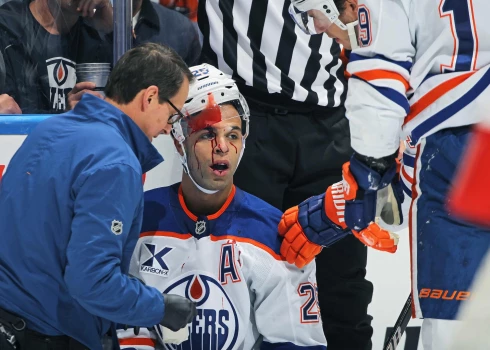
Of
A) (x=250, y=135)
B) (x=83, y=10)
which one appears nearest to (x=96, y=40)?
(x=83, y=10)

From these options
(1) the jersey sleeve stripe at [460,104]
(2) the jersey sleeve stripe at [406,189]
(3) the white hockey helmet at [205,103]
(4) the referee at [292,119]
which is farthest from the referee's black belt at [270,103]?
(1) the jersey sleeve stripe at [460,104]

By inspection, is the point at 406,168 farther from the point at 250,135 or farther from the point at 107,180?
the point at 107,180

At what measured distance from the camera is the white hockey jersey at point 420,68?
2.22m

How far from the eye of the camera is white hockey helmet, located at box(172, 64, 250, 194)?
2842 millimetres

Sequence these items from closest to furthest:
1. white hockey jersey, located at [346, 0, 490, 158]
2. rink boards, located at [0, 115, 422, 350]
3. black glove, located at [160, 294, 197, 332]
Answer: white hockey jersey, located at [346, 0, 490, 158]
black glove, located at [160, 294, 197, 332]
rink boards, located at [0, 115, 422, 350]

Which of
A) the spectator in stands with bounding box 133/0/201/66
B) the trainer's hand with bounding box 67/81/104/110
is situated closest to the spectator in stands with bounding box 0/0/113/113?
the trainer's hand with bounding box 67/81/104/110

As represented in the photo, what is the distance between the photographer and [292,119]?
10.1 feet

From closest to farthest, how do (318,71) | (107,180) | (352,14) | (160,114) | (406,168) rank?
1. (107,180)
2. (160,114)
3. (406,168)
4. (352,14)
5. (318,71)

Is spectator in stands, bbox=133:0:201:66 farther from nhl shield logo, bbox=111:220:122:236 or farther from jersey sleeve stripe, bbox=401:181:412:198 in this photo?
nhl shield logo, bbox=111:220:122:236

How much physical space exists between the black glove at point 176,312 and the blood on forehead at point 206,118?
0.56 meters

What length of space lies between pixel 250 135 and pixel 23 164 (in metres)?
0.87

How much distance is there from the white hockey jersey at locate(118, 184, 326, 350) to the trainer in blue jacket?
0.62 feet

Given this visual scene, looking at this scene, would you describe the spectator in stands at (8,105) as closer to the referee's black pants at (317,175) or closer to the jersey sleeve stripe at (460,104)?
the referee's black pants at (317,175)

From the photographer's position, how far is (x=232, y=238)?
275 centimetres
